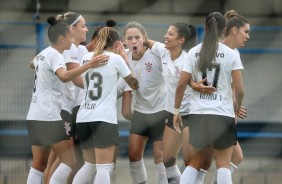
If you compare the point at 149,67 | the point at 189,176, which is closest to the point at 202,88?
the point at 189,176

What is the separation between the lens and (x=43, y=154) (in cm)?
641

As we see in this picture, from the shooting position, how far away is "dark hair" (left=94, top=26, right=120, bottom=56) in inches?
242

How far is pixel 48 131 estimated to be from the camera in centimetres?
624

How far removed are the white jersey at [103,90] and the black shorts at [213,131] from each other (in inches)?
20.8

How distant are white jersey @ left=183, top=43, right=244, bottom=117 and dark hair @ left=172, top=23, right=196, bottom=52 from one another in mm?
778

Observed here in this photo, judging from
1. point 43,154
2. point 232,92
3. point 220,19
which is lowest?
point 43,154

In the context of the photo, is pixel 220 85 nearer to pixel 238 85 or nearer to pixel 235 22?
pixel 238 85

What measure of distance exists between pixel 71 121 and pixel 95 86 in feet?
2.34

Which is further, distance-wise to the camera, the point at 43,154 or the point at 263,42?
the point at 263,42

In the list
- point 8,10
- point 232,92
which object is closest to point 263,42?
point 8,10

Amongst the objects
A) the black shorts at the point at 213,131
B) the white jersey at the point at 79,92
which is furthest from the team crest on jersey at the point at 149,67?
the black shorts at the point at 213,131

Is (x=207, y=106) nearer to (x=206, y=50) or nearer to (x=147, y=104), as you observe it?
(x=206, y=50)

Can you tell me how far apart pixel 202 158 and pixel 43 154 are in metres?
1.09

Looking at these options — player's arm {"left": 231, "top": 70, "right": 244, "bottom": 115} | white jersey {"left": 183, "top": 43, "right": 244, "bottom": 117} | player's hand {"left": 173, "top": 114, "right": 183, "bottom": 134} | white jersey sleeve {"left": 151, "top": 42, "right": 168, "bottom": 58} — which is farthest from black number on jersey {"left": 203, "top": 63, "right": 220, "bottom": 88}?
white jersey sleeve {"left": 151, "top": 42, "right": 168, "bottom": 58}
